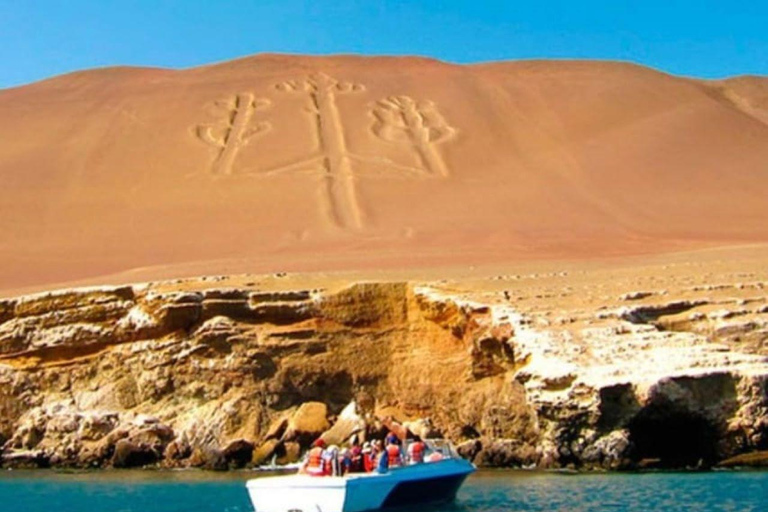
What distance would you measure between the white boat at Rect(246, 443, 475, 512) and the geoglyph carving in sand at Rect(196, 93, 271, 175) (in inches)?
1667

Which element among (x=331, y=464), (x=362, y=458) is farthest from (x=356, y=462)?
(x=331, y=464)

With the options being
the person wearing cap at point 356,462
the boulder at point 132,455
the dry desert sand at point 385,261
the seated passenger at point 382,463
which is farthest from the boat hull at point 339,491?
the boulder at point 132,455

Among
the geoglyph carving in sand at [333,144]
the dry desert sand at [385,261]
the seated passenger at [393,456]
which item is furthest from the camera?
the geoglyph carving in sand at [333,144]

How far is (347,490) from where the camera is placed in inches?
917

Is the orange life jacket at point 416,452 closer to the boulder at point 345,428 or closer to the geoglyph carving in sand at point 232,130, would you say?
the boulder at point 345,428

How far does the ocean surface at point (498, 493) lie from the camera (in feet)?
78.6

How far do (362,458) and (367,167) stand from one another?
42.0m

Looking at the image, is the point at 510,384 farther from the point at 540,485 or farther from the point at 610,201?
the point at 610,201

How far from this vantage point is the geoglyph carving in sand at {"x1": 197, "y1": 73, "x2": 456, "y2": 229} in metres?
63.5

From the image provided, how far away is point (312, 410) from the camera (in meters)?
34.0

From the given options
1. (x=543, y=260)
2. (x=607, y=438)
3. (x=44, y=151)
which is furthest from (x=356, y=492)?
(x=44, y=151)

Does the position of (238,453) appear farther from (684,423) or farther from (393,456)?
(684,423)

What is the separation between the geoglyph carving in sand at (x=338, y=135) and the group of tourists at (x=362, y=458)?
3369 cm

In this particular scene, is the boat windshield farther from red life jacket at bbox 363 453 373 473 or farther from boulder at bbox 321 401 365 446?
boulder at bbox 321 401 365 446
